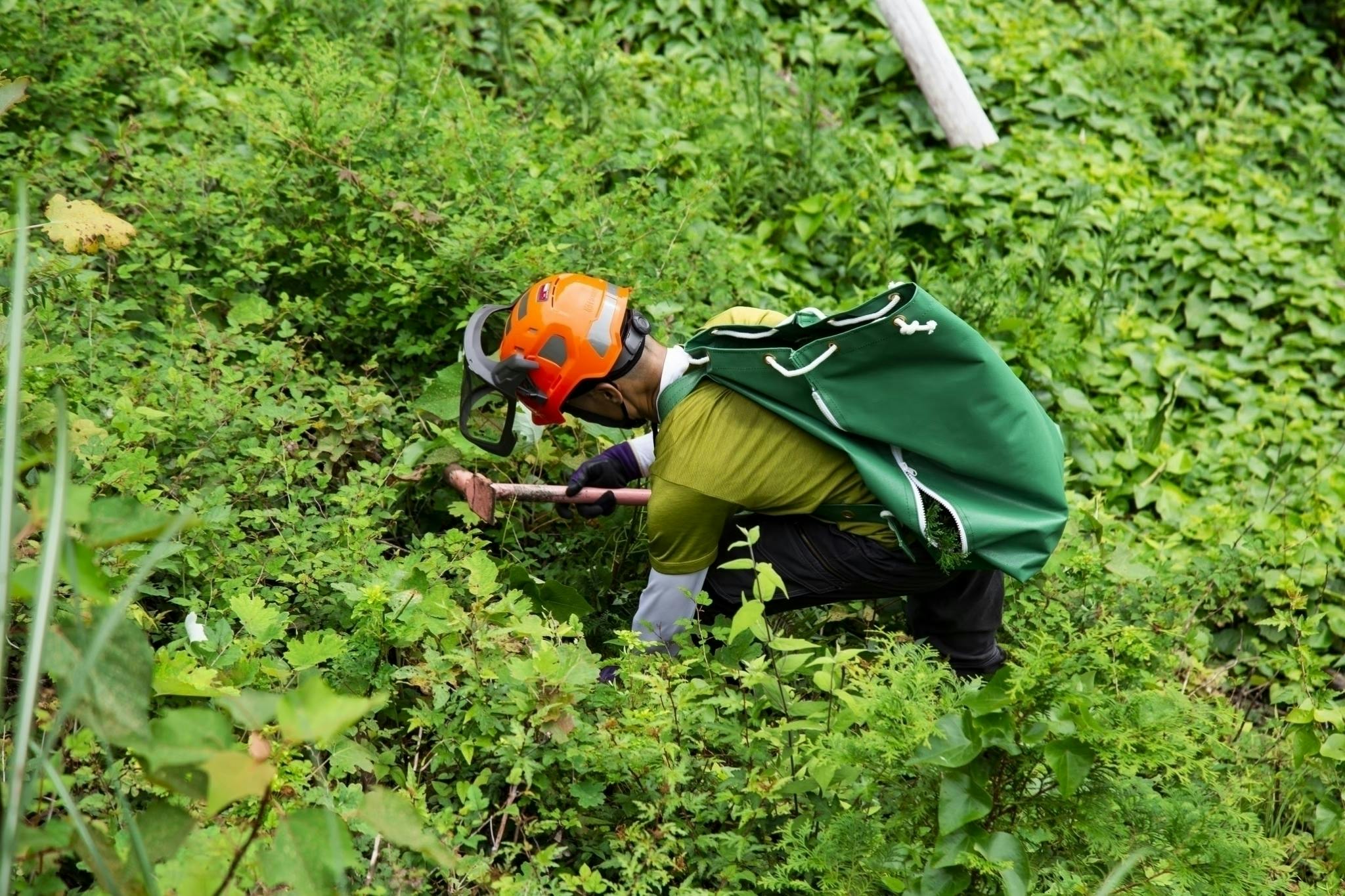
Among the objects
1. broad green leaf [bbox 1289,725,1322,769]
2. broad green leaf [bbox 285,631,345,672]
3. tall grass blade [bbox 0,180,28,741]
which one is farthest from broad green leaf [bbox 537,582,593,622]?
broad green leaf [bbox 1289,725,1322,769]

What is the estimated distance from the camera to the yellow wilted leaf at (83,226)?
11.3 ft

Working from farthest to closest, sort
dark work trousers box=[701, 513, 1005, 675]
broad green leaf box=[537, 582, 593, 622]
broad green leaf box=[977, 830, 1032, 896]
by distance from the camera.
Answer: broad green leaf box=[537, 582, 593, 622]
dark work trousers box=[701, 513, 1005, 675]
broad green leaf box=[977, 830, 1032, 896]

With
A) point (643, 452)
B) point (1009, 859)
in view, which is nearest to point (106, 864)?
point (1009, 859)

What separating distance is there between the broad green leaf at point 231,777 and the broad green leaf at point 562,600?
5.61 feet

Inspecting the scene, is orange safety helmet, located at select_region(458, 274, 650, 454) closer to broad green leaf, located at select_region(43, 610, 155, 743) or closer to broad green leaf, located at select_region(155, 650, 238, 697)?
broad green leaf, located at select_region(155, 650, 238, 697)

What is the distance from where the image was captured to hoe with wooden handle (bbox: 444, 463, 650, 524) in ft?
11.4

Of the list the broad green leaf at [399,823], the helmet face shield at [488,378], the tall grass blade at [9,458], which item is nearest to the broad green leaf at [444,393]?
the helmet face shield at [488,378]

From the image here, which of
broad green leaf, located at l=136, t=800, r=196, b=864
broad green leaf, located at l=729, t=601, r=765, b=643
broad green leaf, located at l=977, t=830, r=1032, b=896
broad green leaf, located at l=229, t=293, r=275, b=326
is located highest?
broad green leaf, located at l=136, t=800, r=196, b=864

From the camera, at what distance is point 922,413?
302 centimetres

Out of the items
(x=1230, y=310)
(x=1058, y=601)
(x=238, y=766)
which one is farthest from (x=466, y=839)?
(x=1230, y=310)

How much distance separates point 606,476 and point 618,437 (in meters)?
0.44

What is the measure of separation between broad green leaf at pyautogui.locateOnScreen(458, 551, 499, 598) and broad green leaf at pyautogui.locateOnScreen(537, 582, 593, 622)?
47cm

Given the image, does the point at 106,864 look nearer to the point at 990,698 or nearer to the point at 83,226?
the point at 990,698

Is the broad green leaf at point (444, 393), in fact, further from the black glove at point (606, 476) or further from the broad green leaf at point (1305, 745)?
the broad green leaf at point (1305, 745)
